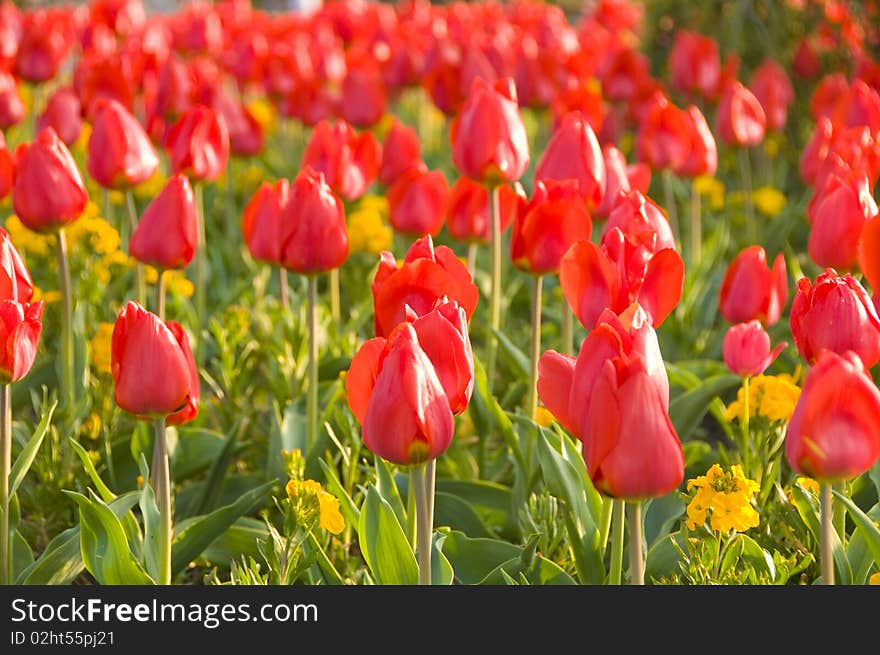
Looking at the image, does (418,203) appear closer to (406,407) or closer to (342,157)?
(342,157)

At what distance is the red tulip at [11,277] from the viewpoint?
2320mm

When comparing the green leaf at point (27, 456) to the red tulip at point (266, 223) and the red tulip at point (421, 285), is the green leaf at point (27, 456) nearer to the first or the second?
the red tulip at point (421, 285)

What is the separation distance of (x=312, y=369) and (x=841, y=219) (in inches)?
44.9

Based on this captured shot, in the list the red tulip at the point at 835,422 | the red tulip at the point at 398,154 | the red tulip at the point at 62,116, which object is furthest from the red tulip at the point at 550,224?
the red tulip at the point at 62,116

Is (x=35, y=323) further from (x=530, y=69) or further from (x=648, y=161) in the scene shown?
(x=530, y=69)

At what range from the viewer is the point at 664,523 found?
2.77 m

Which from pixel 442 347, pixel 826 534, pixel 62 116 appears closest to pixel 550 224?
pixel 442 347

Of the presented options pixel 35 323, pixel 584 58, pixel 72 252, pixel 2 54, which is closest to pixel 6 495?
pixel 35 323

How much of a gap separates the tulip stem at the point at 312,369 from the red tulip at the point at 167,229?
27cm

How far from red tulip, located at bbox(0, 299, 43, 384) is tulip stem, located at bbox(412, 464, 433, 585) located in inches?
26.6

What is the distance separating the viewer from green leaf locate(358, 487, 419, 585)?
216 centimetres

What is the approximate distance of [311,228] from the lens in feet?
9.22

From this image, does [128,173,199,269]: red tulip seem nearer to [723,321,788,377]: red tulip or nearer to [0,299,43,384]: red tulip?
[0,299,43,384]: red tulip
